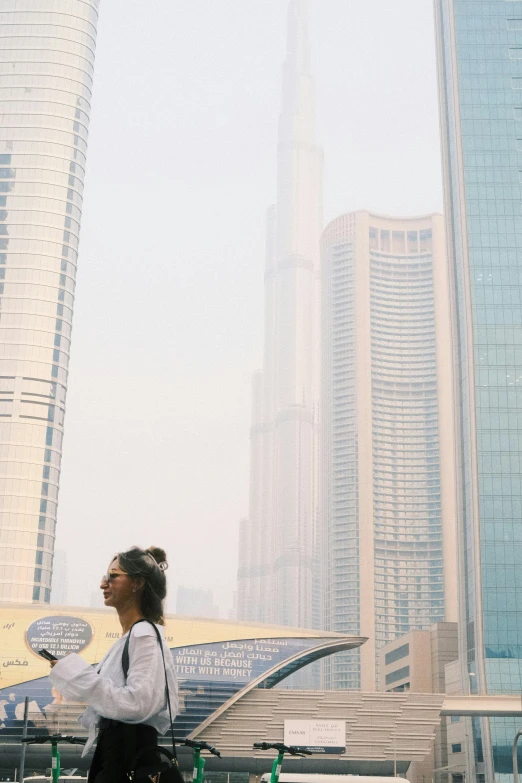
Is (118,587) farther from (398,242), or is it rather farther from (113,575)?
(398,242)

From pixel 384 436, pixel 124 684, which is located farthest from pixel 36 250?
pixel 124 684

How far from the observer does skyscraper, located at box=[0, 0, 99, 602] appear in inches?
4210

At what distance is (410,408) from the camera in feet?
549

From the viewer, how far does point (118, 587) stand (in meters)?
4.07

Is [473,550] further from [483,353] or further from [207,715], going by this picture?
[207,715]

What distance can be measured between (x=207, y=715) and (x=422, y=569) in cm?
10342

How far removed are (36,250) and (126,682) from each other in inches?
4642

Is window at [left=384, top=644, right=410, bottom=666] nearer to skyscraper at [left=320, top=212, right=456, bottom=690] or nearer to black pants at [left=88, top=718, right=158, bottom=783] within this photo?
skyscraper at [left=320, top=212, right=456, bottom=690]

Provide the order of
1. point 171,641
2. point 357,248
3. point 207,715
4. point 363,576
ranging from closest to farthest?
1. point 207,715
2. point 171,641
3. point 363,576
4. point 357,248

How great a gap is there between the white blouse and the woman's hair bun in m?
0.43

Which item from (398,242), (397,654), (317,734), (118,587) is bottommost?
(317,734)

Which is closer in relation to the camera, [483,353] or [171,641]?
[171,641]

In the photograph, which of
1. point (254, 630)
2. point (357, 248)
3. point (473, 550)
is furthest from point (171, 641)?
point (357, 248)

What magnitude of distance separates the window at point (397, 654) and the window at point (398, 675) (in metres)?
1.26
